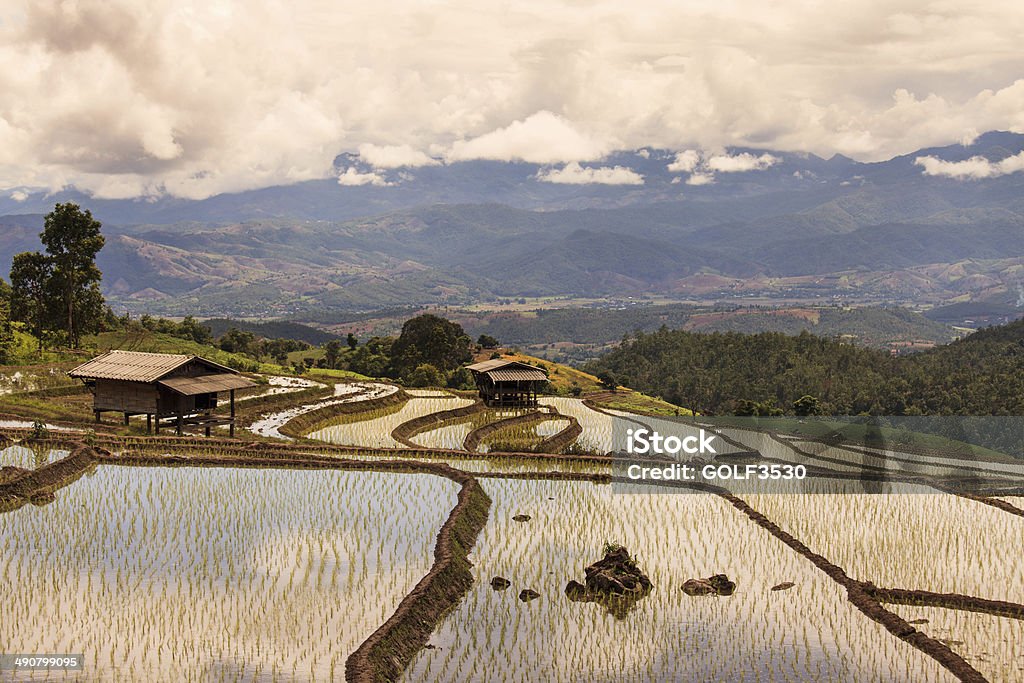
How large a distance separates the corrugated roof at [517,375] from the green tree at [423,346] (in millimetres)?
22229

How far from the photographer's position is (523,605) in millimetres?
16562

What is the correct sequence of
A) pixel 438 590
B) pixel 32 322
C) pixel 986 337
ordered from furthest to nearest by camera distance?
pixel 986 337 → pixel 32 322 → pixel 438 590

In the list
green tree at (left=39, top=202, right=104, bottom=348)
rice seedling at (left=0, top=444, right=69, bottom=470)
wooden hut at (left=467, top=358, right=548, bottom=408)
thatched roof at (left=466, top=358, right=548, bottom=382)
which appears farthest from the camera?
green tree at (left=39, top=202, right=104, bottom=348)

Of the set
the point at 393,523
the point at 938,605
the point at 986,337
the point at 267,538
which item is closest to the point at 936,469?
the point at 938,605

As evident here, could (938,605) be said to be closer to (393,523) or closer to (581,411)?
(393,523)

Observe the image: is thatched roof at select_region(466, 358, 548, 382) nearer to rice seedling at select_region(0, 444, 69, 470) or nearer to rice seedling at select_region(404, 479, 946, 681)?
rice seedling at select_region(0, 444, 69, 470)

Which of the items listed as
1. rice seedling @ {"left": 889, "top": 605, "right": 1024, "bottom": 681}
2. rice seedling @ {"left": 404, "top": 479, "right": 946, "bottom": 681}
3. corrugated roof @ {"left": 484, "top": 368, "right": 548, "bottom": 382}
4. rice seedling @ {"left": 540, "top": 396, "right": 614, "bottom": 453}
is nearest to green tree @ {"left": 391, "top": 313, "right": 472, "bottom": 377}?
rice seedling @ {"left": 540, "top": 396, "right": 614, "bottom": 453}

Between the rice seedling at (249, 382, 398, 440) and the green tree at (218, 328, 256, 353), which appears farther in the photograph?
the green tree at (218, 328, 256, 353)

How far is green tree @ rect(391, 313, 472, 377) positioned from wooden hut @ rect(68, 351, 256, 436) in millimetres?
36864

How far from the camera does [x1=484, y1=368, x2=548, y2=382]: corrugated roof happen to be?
159ft

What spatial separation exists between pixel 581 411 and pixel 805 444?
16123 millimetres

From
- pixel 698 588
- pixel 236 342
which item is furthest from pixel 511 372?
pixel 236 342

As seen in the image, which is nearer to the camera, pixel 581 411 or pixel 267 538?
pixel 267 538

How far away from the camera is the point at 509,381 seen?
1906 inches
